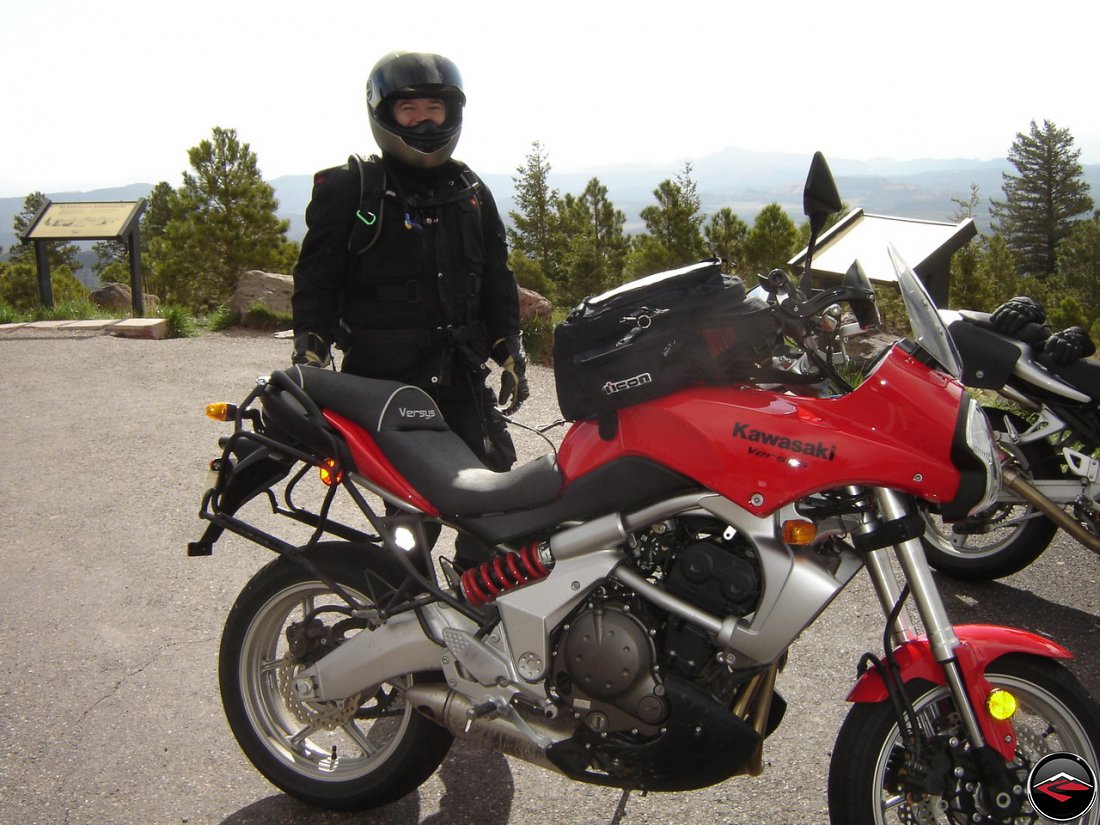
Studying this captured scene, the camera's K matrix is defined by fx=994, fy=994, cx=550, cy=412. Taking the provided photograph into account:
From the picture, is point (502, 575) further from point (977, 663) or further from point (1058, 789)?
point (1058, 789)

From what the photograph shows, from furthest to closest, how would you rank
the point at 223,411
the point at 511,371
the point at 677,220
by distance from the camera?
the point at 677,220 → the point at 511,371 → the point at 223,411

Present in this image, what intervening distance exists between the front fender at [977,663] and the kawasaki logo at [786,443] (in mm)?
547

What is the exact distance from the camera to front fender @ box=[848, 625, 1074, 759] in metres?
2.35

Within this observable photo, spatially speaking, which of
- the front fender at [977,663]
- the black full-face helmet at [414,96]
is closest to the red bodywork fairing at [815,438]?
the front fender at [977,663]

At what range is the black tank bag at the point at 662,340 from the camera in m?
2.43

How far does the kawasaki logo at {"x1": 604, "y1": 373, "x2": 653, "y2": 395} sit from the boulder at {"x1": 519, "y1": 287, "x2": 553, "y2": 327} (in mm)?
7547

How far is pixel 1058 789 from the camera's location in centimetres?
235

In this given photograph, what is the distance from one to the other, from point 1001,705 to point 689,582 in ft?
2.54

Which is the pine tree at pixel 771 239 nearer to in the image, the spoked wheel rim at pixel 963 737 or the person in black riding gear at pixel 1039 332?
the person in black riding gear at pixel 1039 332

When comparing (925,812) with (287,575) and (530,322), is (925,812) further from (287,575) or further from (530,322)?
(530,322)

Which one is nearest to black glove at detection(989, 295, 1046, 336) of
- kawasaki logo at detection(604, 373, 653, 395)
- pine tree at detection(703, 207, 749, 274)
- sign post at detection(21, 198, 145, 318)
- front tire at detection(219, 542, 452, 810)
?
kawasaki logo at detection(604, 373, 653, 395)

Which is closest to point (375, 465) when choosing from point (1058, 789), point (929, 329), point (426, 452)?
point (426, 452)

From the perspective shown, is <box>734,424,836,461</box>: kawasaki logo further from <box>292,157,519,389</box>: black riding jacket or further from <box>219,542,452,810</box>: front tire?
<box>292,157,519,389</box>: black riding jacket

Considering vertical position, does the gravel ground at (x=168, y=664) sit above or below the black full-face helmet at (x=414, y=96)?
below
